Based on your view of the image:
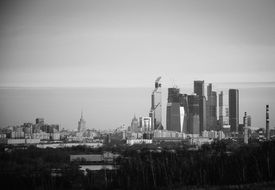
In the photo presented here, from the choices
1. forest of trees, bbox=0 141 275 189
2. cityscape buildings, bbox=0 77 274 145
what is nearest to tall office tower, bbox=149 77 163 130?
cityscape buildings, bbox=0 77 274 145

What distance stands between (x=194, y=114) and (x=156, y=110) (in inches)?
480

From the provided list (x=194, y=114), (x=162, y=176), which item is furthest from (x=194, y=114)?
(x=162, y=176)

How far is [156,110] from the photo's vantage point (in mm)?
146375

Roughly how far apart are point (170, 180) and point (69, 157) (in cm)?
2431

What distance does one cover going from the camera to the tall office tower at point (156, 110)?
470 feet

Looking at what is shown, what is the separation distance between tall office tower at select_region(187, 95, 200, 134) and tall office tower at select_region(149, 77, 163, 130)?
7945 millimetres

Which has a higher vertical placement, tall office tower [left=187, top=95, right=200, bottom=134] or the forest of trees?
tall office tower [left=187, top=95, right=200, bottom=134]

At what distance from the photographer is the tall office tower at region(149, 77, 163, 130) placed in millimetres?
143250

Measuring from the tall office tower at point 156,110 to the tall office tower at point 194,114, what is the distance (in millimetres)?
7945

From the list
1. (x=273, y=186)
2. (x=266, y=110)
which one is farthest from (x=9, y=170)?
(x=266, y=110)

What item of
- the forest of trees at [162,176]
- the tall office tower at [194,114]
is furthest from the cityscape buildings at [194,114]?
the forest of trees at [162,176]

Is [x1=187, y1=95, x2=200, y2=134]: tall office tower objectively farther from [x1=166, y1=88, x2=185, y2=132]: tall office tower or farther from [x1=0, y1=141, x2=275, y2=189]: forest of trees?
[x1=0, y1=141, x2=275, y2=189]: forest of trees

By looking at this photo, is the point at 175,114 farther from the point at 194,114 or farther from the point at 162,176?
the point at 162,176

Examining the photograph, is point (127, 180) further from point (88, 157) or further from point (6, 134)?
point (6, 134)
